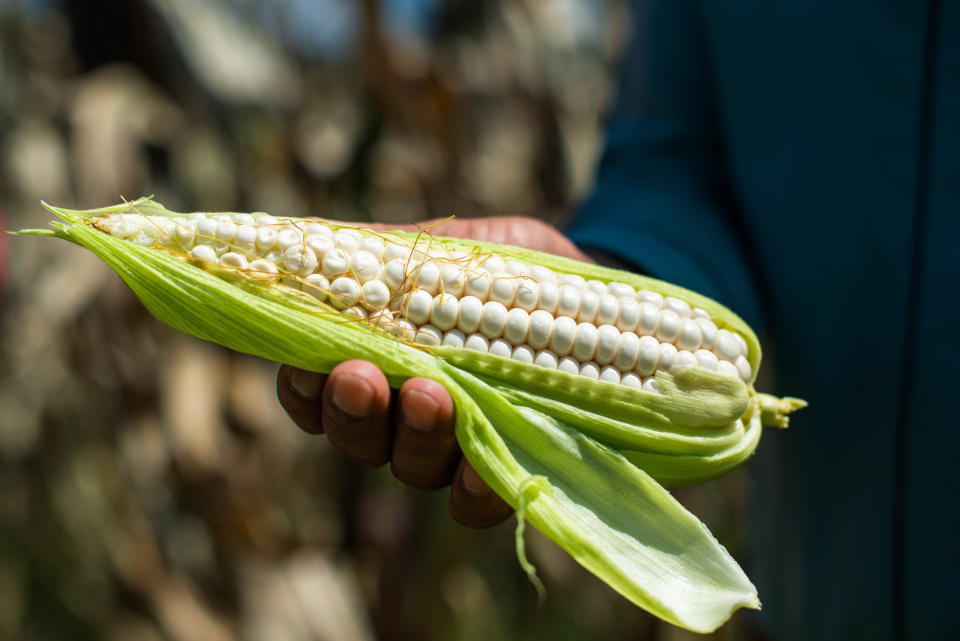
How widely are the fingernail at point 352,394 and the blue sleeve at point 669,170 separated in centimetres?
74

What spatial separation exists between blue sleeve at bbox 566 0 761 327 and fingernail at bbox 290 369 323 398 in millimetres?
744

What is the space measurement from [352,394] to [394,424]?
0.47 ft

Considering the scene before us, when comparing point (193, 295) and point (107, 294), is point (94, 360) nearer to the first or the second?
point (107, 294)

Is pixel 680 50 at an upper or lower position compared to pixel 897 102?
upper

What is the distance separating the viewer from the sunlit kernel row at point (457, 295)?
3.24ft

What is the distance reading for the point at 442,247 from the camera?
1080 millimetres

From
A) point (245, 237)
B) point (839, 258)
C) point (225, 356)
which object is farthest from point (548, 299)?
point (225, 356)

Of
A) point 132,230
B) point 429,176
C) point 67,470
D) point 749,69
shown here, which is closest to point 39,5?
point 429,176

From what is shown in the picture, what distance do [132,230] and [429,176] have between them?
66.9 inches

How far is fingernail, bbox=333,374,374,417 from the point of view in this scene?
38.3 inches

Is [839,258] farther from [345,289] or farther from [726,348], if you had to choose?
[345,289]

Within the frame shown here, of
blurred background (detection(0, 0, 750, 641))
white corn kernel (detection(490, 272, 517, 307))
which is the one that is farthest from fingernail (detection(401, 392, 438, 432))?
blurred background (detection(0, 0, 750, 641))

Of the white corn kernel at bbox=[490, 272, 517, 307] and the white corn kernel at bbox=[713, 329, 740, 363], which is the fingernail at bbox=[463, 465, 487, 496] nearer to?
the white corn kernel at bbox=[490, 272, 517, 307]

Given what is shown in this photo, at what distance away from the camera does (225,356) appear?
222 centimetres
